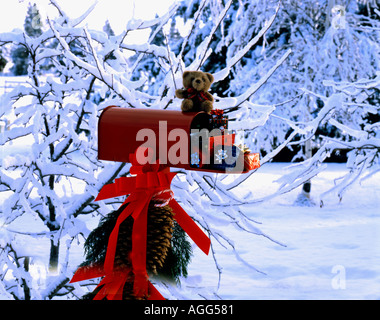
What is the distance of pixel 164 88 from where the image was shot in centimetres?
247

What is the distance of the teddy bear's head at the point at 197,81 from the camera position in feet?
5.36

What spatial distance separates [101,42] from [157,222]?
1.95 metres

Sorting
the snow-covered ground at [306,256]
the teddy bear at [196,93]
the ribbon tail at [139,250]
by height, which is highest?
the teddy bear at [196,93]

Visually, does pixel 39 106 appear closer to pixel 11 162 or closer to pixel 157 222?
pixel 11 162

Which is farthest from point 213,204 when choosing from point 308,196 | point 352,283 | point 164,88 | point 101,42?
point 308,196

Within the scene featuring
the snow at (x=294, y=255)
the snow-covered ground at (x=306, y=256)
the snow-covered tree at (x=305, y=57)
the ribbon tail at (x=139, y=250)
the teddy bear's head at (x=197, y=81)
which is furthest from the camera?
the snow-covered tree at (x=305, y=57)

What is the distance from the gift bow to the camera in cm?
153

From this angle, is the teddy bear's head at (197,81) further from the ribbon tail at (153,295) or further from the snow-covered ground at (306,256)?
the snow-covered ground at (306,256)

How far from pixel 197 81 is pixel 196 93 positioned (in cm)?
4

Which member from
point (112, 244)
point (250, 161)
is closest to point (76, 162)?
point (112, 244)

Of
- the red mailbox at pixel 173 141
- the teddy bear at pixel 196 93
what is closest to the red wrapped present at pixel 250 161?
the red mailbox at pixel 173 141

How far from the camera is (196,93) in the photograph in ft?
5.41

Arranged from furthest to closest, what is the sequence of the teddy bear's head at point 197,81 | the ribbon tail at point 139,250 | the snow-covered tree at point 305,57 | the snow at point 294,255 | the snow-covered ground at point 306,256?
1. the snow-covered tree at point 305,57
2. the snow-covered ground at point 306,256
3. the snow at point 294,255
4. the teddy bear's head at point 197,81
5. the ribbon tail at point 139,250

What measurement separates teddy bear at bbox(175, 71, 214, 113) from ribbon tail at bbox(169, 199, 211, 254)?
34 cm
